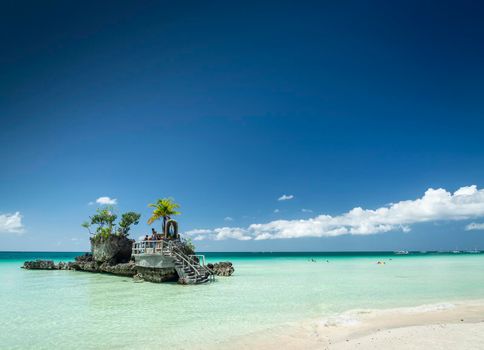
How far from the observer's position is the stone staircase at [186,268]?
2683 cm

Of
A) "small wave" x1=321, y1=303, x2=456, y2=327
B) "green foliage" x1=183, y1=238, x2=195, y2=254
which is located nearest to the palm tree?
"green foliage" x1=183, y1=238, x2=195, y2=254

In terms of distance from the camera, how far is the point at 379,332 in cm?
1130

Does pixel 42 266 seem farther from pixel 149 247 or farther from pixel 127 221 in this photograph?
pixel 149 247

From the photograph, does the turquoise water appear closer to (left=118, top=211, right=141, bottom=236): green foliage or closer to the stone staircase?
the stone staircase

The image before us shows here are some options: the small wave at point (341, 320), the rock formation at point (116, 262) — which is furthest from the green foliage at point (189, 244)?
the small wave at point (341, 320)

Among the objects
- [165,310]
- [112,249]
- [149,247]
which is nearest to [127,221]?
[112,249]

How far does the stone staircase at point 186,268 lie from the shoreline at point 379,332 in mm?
14860

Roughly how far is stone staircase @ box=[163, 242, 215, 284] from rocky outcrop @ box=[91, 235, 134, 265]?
1396 centimetres

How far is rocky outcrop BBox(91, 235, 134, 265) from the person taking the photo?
130 ft

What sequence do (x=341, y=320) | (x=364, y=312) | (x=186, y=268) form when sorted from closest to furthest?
(x=341, y=320) < (x=364, y=312) < (x=186, y=268)

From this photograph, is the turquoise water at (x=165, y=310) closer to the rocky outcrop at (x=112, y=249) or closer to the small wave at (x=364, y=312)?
the small wave at (x=364, y=312)

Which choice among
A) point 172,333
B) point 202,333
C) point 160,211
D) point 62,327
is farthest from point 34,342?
point 160,211

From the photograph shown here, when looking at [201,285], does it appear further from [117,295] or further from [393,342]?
[393,342]

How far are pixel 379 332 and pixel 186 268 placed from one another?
19.2 m
